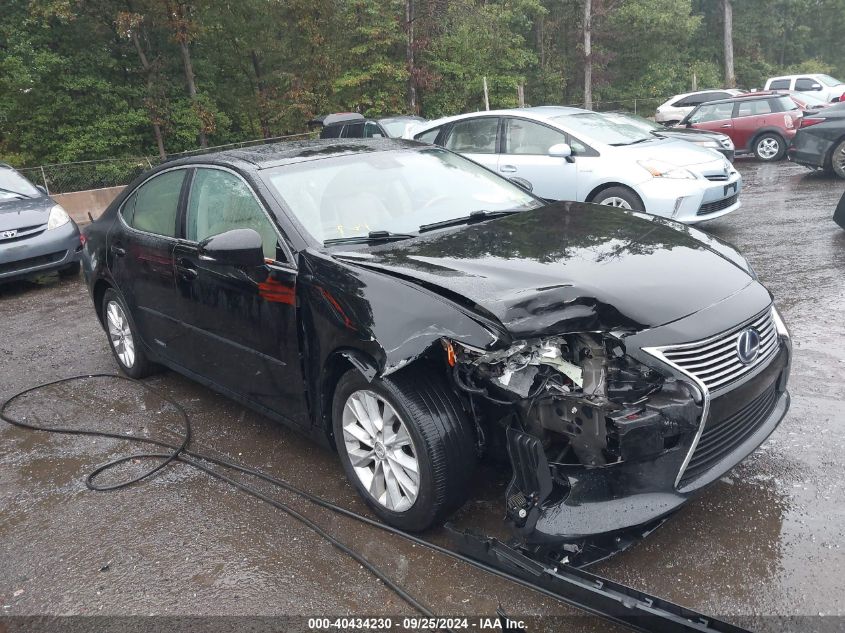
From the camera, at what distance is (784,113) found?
14805 mm

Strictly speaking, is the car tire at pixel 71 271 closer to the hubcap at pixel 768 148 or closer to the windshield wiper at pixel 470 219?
the windshield wiper at pixel 470 219

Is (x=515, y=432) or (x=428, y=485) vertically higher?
(x=515, y=432)

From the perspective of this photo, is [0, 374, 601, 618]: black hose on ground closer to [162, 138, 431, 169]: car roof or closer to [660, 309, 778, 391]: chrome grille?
[660, 309, 778, 391]: chrome grille

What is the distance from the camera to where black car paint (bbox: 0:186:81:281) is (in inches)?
324

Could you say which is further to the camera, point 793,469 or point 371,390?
point 793,469

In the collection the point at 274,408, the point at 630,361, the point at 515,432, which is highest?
the point at 630,361

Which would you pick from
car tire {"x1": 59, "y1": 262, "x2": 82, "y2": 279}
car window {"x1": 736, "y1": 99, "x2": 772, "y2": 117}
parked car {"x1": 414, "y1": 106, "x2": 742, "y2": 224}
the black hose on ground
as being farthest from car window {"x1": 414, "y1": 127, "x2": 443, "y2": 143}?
car window {"x1": 736, "y1": 99, "x2": 772, "y2": 117}

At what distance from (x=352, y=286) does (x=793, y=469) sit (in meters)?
2.26

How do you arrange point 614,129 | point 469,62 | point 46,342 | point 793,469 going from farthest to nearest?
point 469,62, point 614,129, point 46,342, point 793,469

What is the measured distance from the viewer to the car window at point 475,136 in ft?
29.7

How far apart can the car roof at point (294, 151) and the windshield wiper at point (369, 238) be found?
0.75m

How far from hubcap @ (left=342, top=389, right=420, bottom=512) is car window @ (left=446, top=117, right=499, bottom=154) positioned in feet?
20.9

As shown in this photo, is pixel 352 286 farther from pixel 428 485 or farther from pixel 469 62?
pixel 469 62

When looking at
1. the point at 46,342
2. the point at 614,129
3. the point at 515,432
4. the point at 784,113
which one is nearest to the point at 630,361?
the point at 515,432
